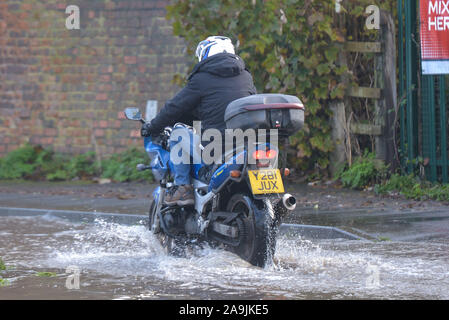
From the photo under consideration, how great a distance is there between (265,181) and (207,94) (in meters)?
1.09

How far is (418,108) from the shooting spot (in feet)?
36.5

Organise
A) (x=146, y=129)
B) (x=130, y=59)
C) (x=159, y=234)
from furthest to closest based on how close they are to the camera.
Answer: (x=130, y=59), (x=159, y=234), (x=146, y=129)

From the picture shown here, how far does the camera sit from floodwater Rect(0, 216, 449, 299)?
5.68 m

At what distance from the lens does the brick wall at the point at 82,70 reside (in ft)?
46.2

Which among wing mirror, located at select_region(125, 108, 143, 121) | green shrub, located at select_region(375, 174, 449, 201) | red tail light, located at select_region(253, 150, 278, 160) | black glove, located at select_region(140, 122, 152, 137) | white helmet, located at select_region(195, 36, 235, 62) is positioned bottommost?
green shrub, located at select_region(375, 174, 449, 201)

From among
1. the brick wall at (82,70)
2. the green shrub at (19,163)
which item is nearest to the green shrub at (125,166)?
the brick wall at (82,70)

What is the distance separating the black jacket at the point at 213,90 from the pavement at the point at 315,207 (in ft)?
6.40

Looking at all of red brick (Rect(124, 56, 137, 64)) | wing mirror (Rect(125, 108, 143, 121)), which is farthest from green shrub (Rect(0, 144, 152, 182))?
wing mirror (Rect(125, 108, 143, 121))

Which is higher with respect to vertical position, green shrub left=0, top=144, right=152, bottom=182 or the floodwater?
green shrub left=0, top=144, right=152, bottom=182

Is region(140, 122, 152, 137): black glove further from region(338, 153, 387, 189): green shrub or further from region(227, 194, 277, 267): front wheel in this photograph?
region(338, 153, 387, 189): green shrub

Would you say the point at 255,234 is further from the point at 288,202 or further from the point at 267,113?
the point at 267,113

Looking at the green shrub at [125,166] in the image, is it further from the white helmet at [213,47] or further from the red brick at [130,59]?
the white helmet at [213,47]

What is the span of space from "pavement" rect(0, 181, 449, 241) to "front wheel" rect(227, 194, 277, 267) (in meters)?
1.80

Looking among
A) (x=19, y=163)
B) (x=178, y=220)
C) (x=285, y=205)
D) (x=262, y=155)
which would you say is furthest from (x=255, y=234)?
(x=19, y=163)
